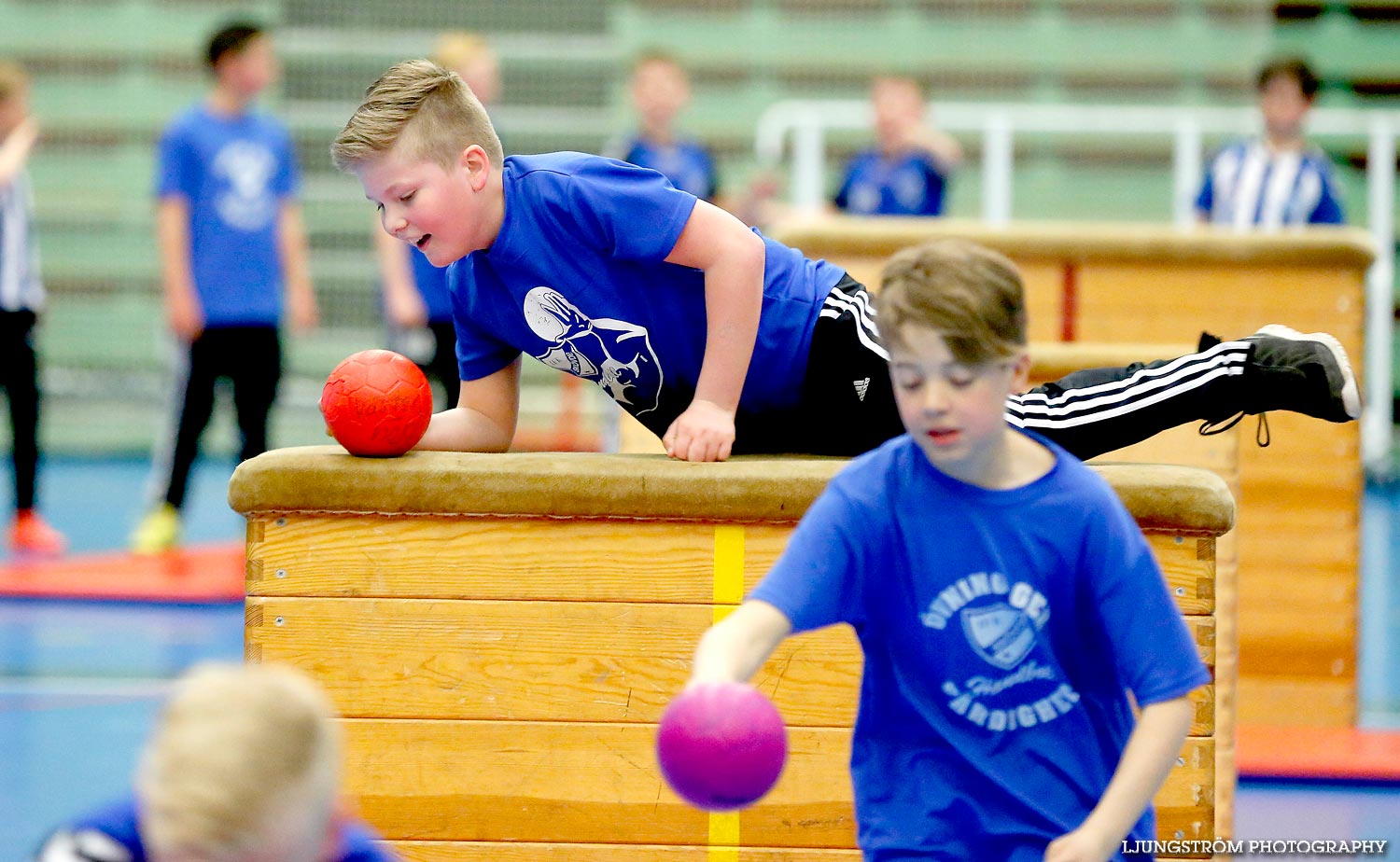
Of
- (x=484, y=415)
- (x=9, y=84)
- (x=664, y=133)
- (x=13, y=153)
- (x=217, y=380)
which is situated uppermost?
(x=9, y=84)

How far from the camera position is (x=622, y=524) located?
279 cm

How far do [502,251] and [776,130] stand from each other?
8286 mm

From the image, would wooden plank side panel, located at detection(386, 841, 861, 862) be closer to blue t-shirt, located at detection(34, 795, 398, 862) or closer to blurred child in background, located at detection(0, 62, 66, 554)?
blue t-shirt, located at detection(34, 795, 398, 862)

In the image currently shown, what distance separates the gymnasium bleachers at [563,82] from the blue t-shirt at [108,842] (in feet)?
31.0

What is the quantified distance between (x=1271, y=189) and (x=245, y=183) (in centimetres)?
461

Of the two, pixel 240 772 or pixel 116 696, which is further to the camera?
pixel 116 696

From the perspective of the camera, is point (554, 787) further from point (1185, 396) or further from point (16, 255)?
point (16, 255)

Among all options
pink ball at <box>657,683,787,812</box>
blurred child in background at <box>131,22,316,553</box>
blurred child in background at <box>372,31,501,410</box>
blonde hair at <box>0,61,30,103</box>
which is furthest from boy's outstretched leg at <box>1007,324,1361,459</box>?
blonde hair at <box>0,61,30,103</box>

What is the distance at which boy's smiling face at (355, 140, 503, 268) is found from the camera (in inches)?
110

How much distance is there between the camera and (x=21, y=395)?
7.48 meters

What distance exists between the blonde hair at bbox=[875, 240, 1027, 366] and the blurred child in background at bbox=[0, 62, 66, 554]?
6250mm

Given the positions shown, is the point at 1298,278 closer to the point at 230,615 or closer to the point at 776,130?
the point at 230,615

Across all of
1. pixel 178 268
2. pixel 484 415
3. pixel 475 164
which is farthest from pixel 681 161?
pixel 475 164

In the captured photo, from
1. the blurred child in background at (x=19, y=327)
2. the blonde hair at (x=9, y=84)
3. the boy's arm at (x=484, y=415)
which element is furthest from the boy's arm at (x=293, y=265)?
the boy's arm at (x=484, y=415)
